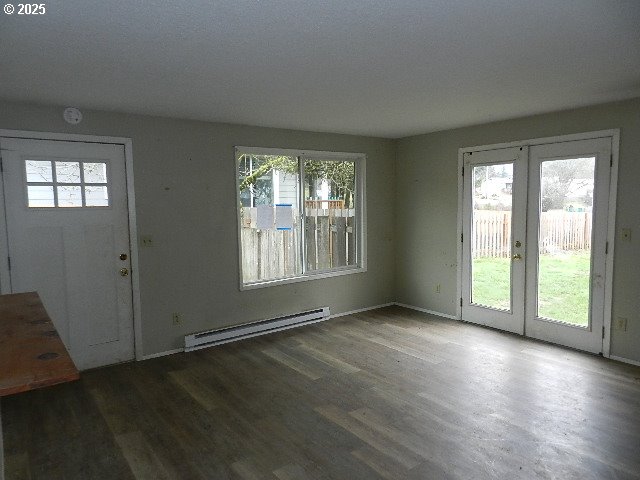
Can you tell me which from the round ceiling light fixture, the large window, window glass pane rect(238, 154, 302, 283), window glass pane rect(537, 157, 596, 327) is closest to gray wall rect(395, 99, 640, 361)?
window glass pane rect(537, 157, 596, 327)

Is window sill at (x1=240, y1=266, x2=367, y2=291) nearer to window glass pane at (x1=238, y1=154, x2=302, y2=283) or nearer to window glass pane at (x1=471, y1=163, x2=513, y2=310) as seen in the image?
window glass pane at (x1=238, y1=154, x2=302, y2=283)

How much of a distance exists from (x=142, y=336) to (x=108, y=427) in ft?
4.37

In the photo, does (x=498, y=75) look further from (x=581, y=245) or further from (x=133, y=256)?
(x=133, y=256)

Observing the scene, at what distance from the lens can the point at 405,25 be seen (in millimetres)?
2027

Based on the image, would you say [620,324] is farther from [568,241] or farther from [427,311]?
[427,311]

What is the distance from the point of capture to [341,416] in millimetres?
2947

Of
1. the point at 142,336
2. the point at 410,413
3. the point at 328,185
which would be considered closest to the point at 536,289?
the point at 410,413

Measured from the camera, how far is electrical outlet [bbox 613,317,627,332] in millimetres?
3824

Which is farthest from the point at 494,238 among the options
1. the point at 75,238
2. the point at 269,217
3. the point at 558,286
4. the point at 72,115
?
the point at 72,115

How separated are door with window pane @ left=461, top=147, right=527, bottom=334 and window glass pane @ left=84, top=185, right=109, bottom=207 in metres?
3.82

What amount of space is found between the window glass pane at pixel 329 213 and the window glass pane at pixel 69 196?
241cm

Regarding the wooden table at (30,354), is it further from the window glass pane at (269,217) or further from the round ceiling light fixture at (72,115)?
the window glass pane at (269,217)

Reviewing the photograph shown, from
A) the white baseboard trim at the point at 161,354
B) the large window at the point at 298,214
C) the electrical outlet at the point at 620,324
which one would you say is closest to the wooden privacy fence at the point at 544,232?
the electrical outlet at the point at 620,324

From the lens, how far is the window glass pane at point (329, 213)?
5262mm
